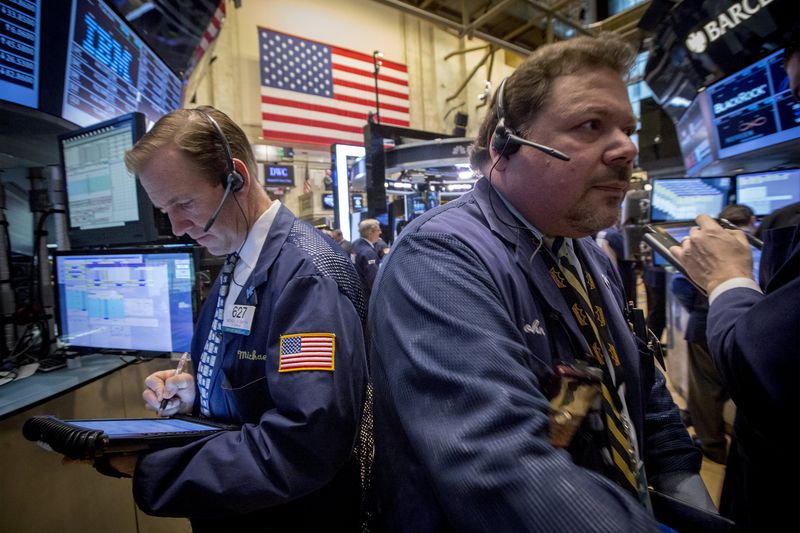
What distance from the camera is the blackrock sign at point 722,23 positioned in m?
3.15

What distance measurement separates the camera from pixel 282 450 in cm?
86

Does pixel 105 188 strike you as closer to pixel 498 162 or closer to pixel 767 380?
pixel 498 162

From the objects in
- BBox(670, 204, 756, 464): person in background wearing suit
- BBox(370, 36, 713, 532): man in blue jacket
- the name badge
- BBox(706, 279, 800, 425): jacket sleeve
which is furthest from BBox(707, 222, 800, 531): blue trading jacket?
BBox(670, 204, 756, 464): person in background wearing suit

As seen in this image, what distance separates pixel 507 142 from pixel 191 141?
38.3 inches

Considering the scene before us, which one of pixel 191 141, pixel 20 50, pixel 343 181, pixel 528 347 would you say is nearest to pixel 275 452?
pixel 528 347

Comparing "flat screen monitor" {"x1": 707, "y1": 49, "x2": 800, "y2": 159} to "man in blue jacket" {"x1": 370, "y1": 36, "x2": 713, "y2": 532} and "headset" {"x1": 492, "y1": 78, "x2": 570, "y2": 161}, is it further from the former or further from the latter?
"headset" {"x1": 492, "y1": 78, "x2": 570, "y2": 161}

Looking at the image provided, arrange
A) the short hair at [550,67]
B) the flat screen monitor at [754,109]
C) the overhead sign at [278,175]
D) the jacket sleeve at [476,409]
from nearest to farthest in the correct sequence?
1. the jacket sleeve at [476,409]
2. the short hair at [550,67]
3. the flat screen monitor at [754,109]
4. the overhead sign at [278,175]

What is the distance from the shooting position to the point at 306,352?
0.90 metres

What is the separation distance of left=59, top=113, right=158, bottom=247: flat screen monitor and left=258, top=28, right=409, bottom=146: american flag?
25.0 feet

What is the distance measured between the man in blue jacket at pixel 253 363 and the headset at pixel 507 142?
0.57 m

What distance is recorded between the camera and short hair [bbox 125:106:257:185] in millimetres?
1175

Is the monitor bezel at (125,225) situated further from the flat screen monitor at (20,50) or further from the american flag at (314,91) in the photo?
the american flag at (314,91)

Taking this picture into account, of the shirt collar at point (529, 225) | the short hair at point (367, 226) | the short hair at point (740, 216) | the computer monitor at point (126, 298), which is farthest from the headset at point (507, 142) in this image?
the short hair at point (367, 226)

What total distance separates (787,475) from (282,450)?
1227 millimetres
